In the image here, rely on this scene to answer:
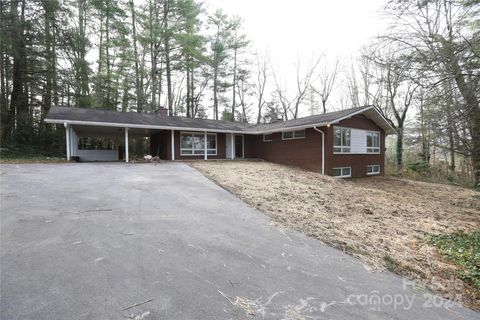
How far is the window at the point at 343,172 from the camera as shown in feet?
44.5

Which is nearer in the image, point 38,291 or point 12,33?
point 38,291

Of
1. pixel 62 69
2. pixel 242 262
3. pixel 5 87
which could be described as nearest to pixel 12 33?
pixel 62 69

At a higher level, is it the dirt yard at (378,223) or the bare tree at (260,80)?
the bare tree at (260,80)

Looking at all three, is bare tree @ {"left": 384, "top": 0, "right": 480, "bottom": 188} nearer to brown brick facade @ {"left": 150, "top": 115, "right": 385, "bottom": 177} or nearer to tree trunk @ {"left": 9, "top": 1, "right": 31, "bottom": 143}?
brown brick facade @ {"left": 150, "top": 115, "right": 385, "bottom": 177}

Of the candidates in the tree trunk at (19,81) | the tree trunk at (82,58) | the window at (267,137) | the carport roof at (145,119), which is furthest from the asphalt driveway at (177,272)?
the tree trunk at (82,58)

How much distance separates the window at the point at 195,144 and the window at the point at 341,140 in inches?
322

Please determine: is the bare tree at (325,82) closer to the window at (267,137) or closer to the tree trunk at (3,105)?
the window at (267,137)

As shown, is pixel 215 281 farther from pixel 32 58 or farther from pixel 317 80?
pixel 317 80

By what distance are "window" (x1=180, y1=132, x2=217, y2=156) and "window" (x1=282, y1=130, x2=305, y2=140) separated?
5095 millimetres

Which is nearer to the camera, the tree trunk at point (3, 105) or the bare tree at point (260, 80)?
the tree trunk at point (3, 105)

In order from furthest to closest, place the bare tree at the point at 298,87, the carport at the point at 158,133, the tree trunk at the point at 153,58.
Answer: the bare tree at the point at 298,87 < the tree trunk at the point at 153,58 < the carport at the point at 158,133

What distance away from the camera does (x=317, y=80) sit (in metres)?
26.3

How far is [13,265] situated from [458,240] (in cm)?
730

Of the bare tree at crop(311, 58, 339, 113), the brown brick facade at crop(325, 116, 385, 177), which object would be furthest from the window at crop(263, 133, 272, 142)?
the bare tree at crop(311, 58, 339, 113)
